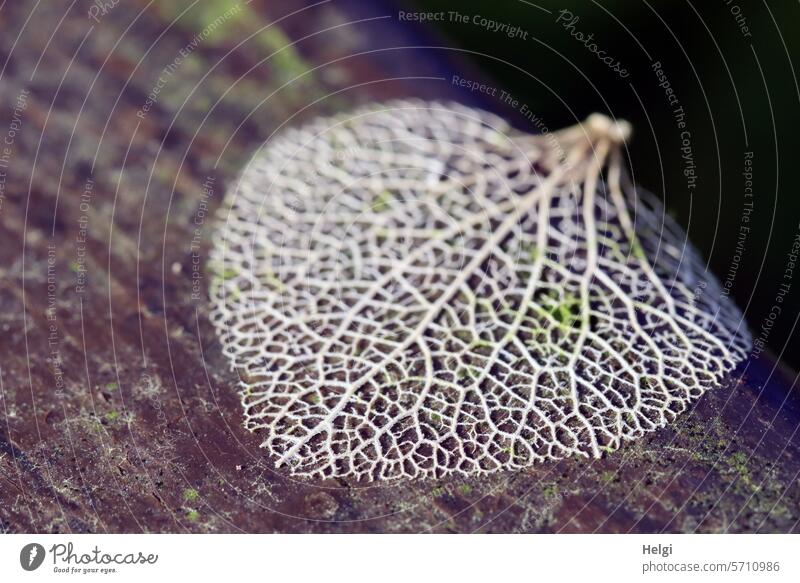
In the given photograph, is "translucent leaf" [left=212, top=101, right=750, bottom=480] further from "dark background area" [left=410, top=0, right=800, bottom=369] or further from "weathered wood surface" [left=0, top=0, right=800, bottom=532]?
"dark background area" [left=410, top=0, right=800, bottom=369]

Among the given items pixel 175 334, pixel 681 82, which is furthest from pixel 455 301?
pixel 681 82

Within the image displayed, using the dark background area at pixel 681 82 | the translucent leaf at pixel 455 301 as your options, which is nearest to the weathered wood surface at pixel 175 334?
the translucent leaf at pixel 455 301

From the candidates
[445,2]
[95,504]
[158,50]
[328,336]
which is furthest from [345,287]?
[445,2]

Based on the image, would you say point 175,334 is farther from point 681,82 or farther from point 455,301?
point 681,82

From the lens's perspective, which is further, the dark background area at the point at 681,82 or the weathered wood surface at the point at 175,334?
the dark background area at the point at 681,82

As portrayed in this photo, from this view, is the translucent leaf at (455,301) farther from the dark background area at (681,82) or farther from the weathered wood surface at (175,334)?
the dark background area at (681,82)
